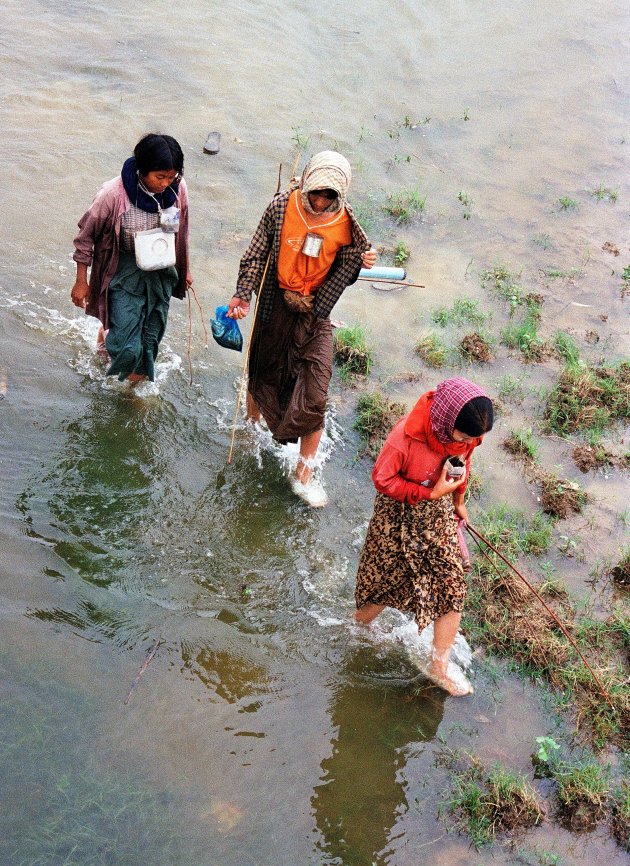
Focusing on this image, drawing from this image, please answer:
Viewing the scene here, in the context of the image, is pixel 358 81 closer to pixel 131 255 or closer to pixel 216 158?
pixel 216 158

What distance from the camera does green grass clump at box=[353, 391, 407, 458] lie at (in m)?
5.27

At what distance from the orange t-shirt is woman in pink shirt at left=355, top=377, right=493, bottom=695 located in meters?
1.04

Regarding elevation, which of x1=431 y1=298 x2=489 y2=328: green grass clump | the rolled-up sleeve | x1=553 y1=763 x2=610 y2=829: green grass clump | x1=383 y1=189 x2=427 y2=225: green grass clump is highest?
the rolled-up sleeve

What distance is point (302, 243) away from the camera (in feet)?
13.6

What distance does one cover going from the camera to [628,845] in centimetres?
349

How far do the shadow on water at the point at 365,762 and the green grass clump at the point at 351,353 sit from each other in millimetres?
2179

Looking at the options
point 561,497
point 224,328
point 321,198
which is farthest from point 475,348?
point 321,198

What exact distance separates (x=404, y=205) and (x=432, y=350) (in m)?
1.91

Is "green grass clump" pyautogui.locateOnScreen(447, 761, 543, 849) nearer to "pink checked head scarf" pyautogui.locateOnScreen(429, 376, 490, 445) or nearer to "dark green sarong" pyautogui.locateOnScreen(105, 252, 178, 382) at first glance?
"pink checked head scarf" pyautogui.locateOnScreen(429, 376, 490, 445)

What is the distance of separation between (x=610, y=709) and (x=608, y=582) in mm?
828

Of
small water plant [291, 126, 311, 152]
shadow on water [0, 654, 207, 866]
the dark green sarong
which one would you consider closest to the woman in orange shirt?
the dark green sarong

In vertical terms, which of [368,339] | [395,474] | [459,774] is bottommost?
[459,774]

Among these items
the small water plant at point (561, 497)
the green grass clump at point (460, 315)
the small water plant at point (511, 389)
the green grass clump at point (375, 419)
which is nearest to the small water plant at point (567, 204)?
the green grass clump at point (460, 315)

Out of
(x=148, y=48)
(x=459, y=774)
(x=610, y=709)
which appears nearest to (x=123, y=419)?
(x=459, y=774)
